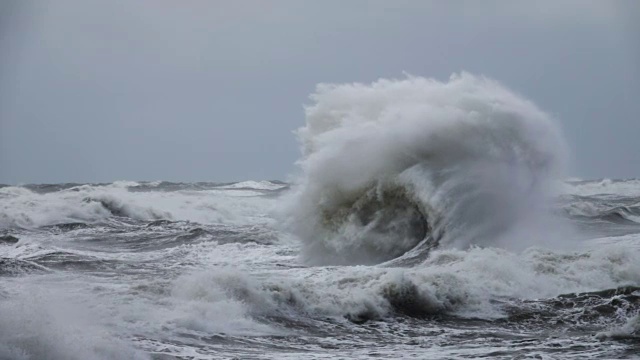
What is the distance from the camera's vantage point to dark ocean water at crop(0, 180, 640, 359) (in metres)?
8.20

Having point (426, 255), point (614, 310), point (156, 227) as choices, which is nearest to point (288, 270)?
point (426, 255)

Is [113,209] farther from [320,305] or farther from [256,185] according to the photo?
[256,185]

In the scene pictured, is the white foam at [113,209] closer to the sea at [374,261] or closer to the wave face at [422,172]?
the sea at [374,261]

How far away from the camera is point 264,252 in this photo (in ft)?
55.9

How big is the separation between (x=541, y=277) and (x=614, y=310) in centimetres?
171

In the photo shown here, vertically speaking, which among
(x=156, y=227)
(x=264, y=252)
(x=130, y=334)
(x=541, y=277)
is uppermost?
(x=156, y=227)

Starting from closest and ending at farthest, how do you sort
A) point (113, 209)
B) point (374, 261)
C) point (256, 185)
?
point (374, 261) → point (113, 209) → point (256, 185)

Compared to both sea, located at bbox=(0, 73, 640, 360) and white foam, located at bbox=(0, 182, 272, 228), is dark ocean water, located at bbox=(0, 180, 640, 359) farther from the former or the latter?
white foam, located at bbox=(0, 182, 272, 228)

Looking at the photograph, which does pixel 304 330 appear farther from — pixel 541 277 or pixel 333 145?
pixel 333 145

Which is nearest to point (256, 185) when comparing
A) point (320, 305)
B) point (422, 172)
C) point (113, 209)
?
point (113, 209)

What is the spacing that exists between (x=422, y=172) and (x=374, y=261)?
2458 mm

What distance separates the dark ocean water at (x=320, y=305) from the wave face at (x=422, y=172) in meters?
0.78

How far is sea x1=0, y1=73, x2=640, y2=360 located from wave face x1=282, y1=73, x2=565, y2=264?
0.12 feet

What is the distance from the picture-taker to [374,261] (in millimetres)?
15102
